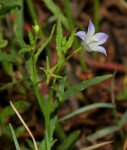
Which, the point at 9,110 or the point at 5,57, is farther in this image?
the point at 9,110

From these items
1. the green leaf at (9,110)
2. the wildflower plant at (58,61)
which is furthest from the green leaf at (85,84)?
the green leaf at (9,110)

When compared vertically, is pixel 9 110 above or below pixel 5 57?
below

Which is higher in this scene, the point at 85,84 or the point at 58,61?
the point at 58,61

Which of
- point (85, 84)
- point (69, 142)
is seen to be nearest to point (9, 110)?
point (69, 142)

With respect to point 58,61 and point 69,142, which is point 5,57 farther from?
point 69,142

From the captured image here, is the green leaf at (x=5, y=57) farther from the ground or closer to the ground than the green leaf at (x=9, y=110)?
farther from the ground

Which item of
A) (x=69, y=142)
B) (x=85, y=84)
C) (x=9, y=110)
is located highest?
(x=85, y=84)

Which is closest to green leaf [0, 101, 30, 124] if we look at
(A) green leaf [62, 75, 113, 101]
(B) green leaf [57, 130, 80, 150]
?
(B) green leaf [57, 130, 80, 150]

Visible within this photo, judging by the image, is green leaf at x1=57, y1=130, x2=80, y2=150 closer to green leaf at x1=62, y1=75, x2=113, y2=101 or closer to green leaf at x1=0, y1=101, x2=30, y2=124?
green leaf at x1=0, y1=101, x2=30, y2=124

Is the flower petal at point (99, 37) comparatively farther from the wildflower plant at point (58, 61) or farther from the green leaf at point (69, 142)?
the green leaf at point (69, 142)

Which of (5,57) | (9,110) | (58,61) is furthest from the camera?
(9,110)

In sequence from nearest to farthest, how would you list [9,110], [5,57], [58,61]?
[58,61], [5,57], [9,110]

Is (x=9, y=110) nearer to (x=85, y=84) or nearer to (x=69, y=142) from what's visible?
(x=69, y=142)
